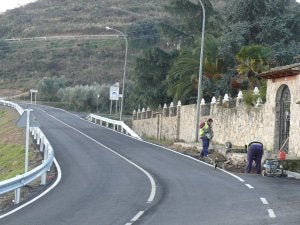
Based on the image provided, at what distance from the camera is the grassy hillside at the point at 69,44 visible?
120 m

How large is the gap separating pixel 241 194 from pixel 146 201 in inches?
114

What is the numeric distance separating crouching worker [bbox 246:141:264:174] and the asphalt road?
1.09 meters

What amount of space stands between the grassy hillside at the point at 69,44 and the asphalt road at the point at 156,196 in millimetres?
59580

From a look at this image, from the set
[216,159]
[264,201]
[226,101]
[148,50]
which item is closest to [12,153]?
[226,101]

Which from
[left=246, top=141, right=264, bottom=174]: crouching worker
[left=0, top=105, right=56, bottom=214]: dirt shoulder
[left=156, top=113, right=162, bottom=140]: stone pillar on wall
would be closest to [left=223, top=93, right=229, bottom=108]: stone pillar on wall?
[left=0, top=105, right=56, bottom=214]: dirt shoulder

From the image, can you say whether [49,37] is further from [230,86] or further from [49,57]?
[230,86]

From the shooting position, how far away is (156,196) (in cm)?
1736

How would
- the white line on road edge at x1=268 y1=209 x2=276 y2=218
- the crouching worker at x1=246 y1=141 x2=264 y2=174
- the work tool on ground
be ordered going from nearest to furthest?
the white line on road edge at x1=268 y1=209 x2=276 y2=218
the work tool on ground
the crouching worker at x1=246 y1=141 x2=264 y2=174

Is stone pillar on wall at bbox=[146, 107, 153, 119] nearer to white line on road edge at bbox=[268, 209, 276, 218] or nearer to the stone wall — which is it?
the stone wall

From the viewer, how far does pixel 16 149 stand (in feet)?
124

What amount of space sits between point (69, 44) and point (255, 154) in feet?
396

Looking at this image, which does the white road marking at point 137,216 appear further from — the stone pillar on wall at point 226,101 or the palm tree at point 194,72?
the palm tree at point 194,72

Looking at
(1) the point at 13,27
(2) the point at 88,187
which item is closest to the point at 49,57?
(1) the point at 13,27

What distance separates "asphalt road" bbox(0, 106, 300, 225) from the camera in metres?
13.9
